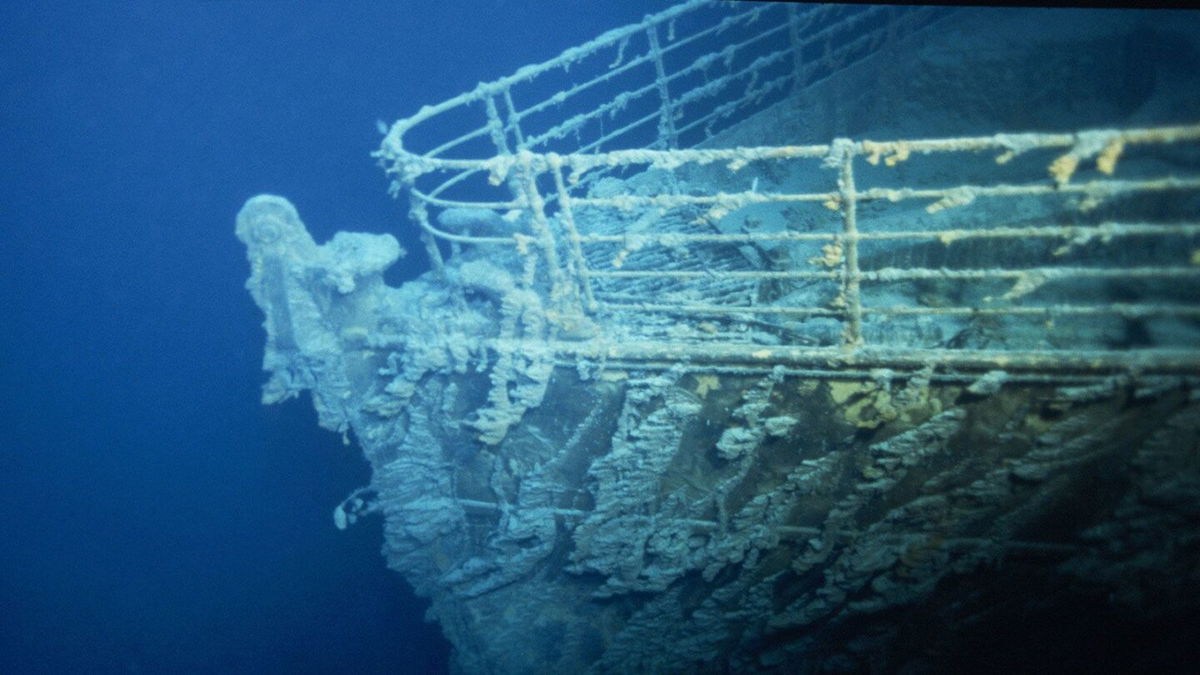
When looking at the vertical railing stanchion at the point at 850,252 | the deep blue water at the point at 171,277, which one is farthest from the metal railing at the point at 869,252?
the deep blue water at the point at 171,277

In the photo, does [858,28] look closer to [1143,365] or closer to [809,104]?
[809,104]

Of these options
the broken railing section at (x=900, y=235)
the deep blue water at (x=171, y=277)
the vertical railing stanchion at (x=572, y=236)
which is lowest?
the broken railing section at (x=900, y=235)

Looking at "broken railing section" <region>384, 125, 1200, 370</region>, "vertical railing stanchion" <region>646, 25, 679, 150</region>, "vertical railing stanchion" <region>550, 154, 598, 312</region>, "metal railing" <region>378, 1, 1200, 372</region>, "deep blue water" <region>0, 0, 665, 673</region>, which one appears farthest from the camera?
"deep blue water" <region>0, 0, 665, 673</region>

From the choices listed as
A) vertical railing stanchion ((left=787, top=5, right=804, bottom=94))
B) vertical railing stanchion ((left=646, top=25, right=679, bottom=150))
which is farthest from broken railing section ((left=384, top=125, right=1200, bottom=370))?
vertical railing stanchion ((left=787, top=5, right=804, bottom=94))

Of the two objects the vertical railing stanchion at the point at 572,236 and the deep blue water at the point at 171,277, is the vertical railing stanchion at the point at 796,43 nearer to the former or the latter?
the vertical railing stanchion at the point at 572,236

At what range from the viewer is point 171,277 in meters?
24.1

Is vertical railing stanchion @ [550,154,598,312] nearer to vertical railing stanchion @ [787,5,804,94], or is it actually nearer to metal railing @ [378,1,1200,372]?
metal railing @ [378,1,1200,372]

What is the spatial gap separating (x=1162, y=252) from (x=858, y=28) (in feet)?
23.0

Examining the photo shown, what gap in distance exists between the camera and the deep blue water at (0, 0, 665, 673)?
13273 millimetres

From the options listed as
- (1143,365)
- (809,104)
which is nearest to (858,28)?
(809,104)

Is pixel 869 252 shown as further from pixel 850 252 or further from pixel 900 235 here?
pixel 900 235

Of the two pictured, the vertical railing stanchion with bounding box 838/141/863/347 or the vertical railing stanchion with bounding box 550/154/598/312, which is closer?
the vertical railing stanchion with bounding box 838/141/863/347

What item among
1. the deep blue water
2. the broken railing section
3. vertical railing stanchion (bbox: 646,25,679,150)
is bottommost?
the broken railing section

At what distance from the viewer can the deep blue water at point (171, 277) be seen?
13273mm
